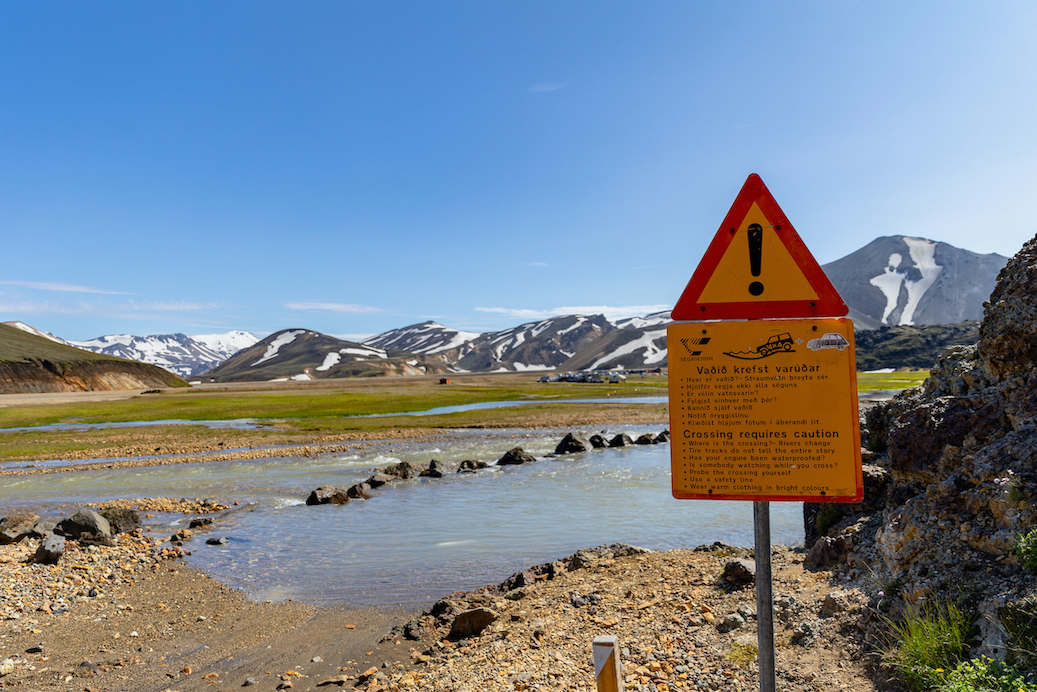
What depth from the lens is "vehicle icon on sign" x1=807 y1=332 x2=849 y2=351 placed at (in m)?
3.68

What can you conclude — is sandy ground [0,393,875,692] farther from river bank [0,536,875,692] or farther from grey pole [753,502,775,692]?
grey pole [753,502,775,692]

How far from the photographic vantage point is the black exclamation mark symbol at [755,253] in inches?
157

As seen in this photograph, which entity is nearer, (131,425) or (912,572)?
(912,572)

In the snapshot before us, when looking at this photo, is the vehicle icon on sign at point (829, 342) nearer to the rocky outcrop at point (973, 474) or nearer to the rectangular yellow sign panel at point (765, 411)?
the rectangular yellow sign panel at point (765, 411)

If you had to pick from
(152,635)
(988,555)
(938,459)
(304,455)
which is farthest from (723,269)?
(304,455)

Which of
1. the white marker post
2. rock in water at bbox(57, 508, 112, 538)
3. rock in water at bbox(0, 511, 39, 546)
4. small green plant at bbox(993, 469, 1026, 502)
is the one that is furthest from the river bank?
rock in water at bbox(0, 511, 39, 546)

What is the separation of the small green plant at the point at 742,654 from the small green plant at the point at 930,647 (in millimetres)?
1454

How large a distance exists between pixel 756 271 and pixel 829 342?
0.66 meters

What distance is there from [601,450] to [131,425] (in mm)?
46132

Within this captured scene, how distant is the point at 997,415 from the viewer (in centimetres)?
694

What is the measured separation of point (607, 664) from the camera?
3.53 meters

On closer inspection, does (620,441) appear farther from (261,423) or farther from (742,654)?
(261,423)

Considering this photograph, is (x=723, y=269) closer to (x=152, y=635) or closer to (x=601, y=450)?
(x=152, y=635)

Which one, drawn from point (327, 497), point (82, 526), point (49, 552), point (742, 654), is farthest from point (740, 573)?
point (327, 497)
